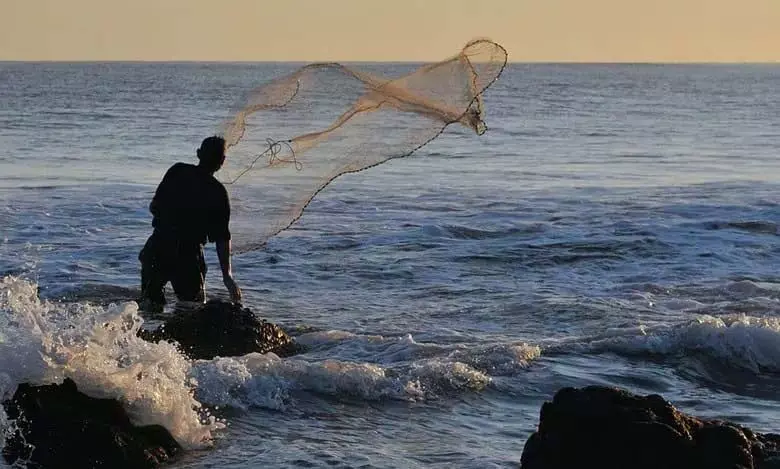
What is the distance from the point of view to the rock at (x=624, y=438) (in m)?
6.79

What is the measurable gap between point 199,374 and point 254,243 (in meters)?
2.43

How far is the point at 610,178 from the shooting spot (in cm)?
2789

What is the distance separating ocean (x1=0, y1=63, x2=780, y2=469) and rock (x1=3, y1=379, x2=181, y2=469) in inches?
6.4

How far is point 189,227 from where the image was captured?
10805 millimetres

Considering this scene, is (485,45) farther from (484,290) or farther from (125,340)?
(484,290)

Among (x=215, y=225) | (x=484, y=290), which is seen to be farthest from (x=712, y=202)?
(x=215, y=225)

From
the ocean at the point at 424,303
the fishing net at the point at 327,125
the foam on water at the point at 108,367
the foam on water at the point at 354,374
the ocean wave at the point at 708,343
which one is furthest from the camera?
the ocean wave at the point at 708,343

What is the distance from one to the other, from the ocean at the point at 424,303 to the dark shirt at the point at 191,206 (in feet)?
2.74

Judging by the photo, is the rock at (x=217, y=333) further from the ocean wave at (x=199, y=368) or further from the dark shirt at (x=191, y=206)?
the dark shirt at (x=191, y=206)

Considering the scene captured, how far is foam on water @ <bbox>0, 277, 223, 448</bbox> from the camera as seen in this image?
7.95 meters

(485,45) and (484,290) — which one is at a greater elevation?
(485,45)

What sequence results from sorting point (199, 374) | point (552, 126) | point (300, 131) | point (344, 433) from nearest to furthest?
1. point (344, 433)
2. point (199, 374)
3. point (300, 131)
4. point (552, 126)

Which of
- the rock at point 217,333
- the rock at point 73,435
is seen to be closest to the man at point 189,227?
the rock at point 217,333

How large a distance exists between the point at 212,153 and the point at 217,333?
1.42m
